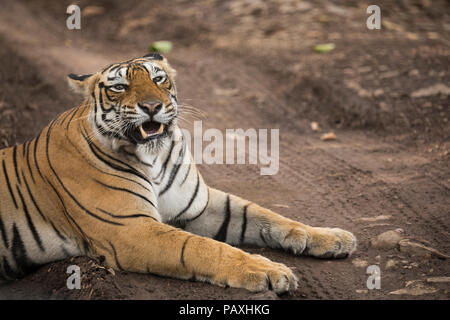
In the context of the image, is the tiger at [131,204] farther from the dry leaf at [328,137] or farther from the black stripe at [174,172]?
the dry leaf at [328,137]

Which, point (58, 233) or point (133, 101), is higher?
point (133, 101)

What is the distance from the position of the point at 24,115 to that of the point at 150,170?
339 cm

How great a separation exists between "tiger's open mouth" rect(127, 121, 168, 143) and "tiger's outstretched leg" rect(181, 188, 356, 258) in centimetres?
75

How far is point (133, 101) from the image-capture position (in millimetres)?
3131

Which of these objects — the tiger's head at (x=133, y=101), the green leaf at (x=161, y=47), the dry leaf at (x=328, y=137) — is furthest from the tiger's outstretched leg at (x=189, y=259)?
the green leaf at (x=161, y=47)

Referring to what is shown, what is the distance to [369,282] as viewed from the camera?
309 centimetres

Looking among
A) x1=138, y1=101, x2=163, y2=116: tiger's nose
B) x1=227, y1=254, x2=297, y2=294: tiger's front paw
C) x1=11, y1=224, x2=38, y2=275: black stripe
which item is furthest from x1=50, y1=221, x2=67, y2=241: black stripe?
x1=227, y1=254, x2=297, y2=294: tiger's front paw

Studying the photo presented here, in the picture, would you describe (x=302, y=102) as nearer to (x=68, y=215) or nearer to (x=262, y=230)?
(x=262, y=230)

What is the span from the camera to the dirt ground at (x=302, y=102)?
3.22m

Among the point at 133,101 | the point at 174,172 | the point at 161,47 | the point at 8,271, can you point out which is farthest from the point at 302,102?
the point at 8,271

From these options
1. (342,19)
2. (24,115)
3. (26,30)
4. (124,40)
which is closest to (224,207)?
(24,115)

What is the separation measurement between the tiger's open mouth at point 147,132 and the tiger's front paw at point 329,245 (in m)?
1.16

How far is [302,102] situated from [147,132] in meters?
3.92

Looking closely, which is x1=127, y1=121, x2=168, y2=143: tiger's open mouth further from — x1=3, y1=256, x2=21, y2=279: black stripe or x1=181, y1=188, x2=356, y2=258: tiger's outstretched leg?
x1=3, y1=256, x2=21, y2=279: black stripe
